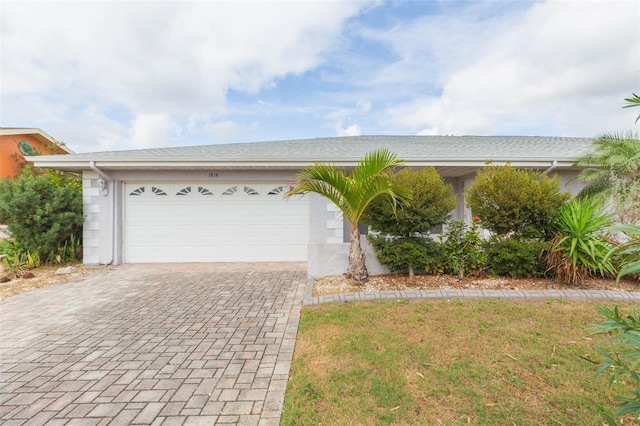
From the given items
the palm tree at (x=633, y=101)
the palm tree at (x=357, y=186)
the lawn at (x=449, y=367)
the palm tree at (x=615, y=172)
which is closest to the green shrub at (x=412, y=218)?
the palm tree at (x=357, y=186)

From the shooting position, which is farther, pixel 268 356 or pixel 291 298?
pixel 291 298

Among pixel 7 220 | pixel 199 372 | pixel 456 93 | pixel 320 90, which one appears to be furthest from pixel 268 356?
pixel 456 93

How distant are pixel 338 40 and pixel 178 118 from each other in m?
10.6

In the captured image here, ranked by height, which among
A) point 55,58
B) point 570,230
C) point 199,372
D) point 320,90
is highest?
point 320,90

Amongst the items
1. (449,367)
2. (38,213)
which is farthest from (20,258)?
(449,367)

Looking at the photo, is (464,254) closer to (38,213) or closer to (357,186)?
(357,186)

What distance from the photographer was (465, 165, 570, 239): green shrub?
5098 mm

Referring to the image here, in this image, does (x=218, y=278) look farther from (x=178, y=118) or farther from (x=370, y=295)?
(x=178, y=118)

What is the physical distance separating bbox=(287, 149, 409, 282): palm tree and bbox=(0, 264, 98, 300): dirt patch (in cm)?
593

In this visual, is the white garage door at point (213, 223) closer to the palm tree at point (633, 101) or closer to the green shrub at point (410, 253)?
the green shrub at point (410, 253)

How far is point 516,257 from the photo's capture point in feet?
17.2

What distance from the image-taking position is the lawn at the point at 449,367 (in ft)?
7.34

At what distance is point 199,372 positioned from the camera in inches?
116

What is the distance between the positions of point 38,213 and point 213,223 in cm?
413
